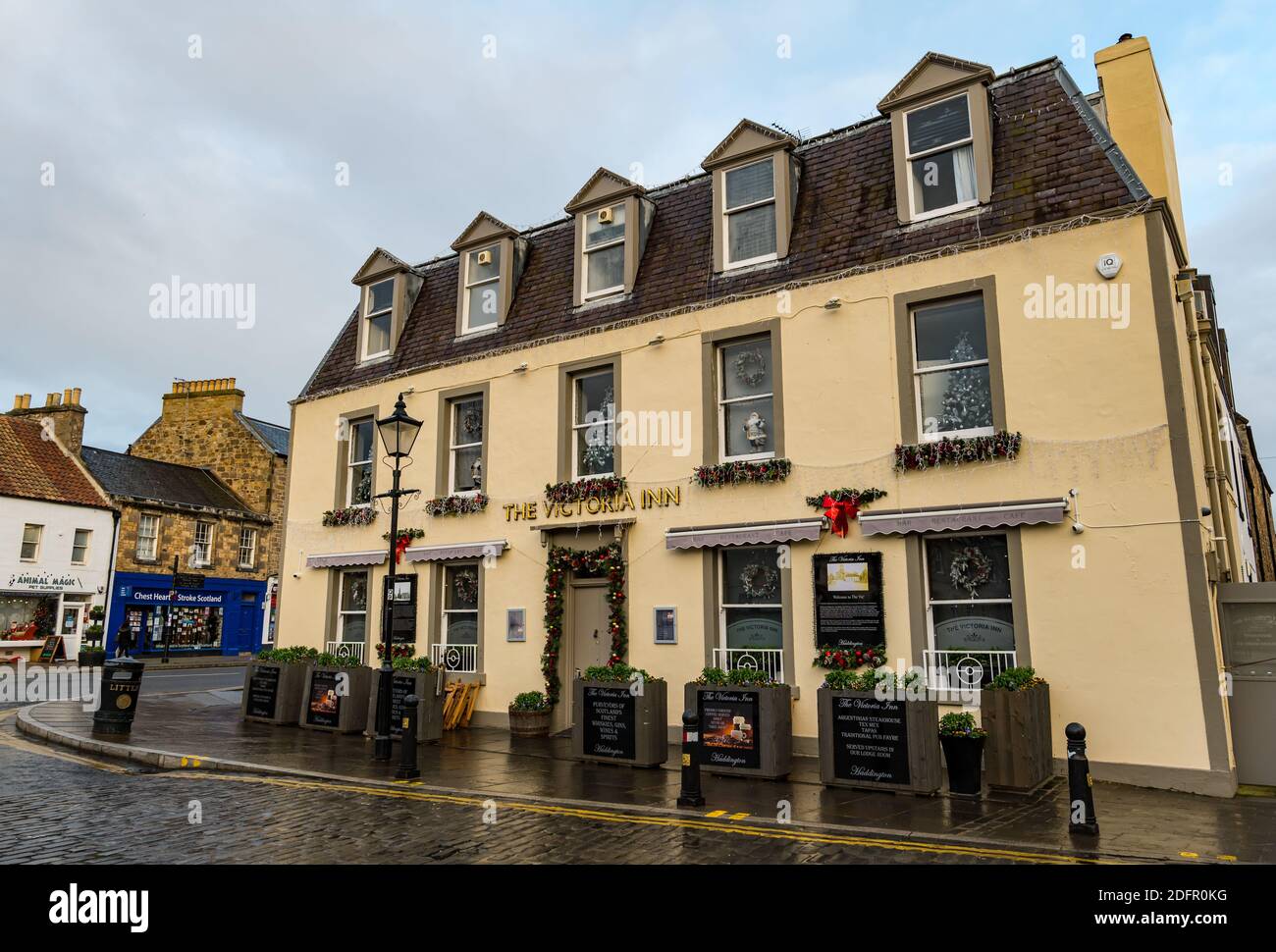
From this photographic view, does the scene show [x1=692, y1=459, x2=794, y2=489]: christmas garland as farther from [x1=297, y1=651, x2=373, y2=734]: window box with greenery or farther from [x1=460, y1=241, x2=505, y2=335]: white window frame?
[x1=297, y1=651, x2=373, y2=734]: window box with greenery

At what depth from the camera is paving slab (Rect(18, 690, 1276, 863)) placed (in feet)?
25.0

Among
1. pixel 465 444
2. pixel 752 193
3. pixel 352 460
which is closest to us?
pixel 752 193

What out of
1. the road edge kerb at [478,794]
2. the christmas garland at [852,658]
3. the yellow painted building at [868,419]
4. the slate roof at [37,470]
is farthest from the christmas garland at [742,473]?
the slate roof at [37,470]

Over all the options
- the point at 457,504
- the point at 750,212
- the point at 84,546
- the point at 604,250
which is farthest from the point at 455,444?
the point at 84,546

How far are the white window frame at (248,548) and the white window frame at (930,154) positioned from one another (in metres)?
37.8

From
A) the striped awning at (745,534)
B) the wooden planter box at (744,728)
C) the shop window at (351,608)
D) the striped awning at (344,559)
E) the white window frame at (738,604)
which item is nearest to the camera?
the wooden planter box at (744,728)

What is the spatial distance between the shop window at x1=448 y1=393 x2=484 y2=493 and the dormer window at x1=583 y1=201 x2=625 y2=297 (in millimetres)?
3263

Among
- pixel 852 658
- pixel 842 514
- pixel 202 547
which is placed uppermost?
pixel 202 547

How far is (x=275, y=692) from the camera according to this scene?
16328 mm

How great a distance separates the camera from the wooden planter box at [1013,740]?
31.3ft

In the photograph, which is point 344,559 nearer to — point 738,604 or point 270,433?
point 738,604

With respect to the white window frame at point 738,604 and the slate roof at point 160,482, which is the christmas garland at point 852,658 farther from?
the slate roof at point 160,482

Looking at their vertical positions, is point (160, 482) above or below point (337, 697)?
above

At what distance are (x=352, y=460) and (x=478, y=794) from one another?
1131cm
